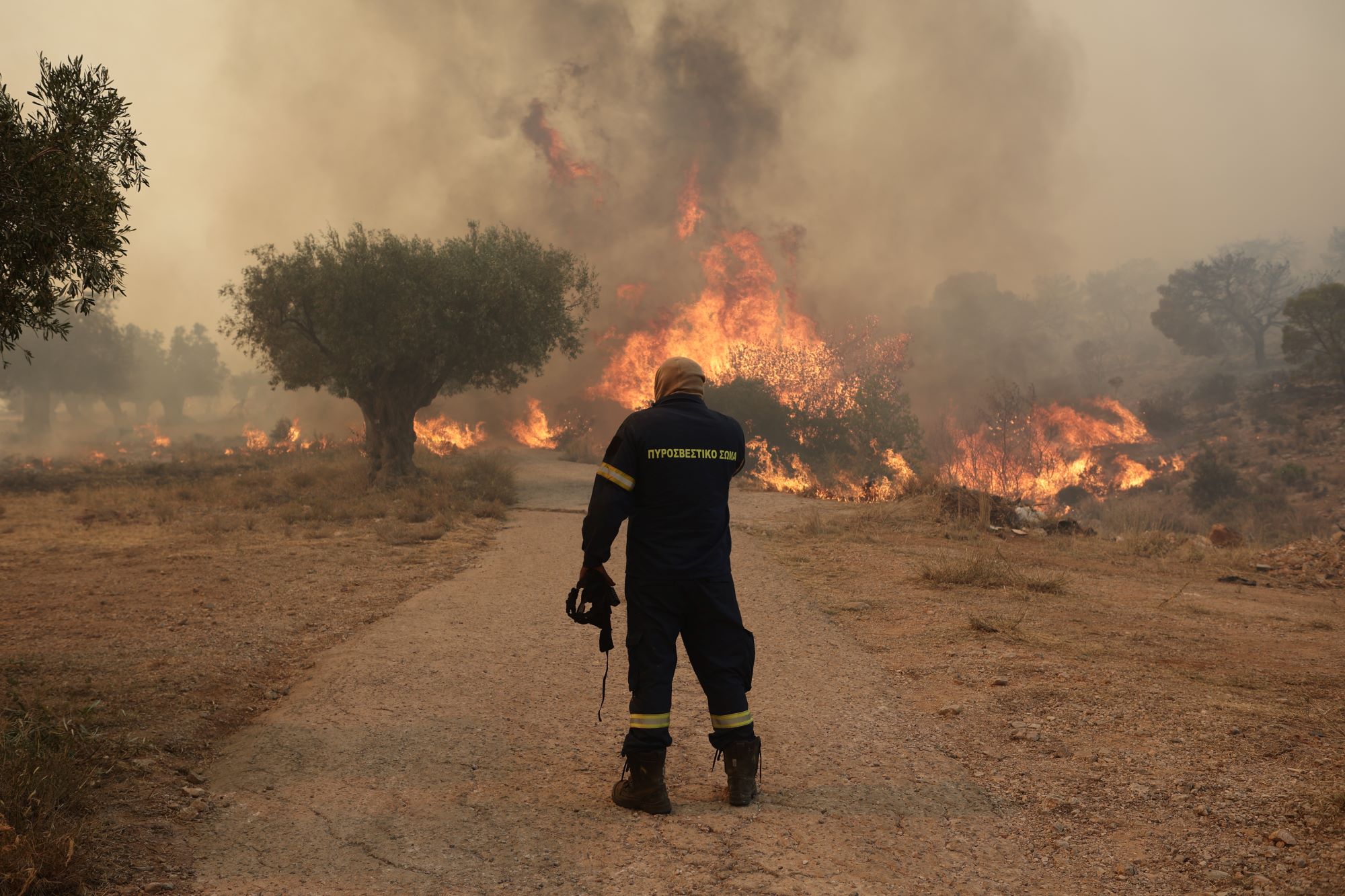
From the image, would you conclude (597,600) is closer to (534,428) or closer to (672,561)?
(672,561)

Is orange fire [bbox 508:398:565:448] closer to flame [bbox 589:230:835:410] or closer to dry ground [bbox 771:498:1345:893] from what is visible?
flame [bbox 589:230:835:410]

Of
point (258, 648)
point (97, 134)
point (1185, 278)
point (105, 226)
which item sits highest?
point (1185, 278)

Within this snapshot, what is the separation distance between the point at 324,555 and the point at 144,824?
33.4ft

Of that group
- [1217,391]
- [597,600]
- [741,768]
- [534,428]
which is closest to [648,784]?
[741,768]

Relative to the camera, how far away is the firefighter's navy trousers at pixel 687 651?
4.40 meters

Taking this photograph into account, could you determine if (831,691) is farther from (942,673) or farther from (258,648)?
(258,648)

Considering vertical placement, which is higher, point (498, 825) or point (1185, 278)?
point (1185, 278)

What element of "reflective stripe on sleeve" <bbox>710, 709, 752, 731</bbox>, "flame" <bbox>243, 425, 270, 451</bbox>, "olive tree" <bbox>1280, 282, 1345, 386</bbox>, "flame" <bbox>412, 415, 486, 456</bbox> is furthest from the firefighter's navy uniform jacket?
"olive tree" <bbox>1280, 282, 1345, 386</bbox>

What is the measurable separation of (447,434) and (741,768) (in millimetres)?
41285

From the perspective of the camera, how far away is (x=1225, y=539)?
1695 cm

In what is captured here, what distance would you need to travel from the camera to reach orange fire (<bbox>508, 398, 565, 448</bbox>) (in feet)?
148

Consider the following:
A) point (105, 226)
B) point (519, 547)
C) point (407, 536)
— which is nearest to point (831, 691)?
point (105, 226)

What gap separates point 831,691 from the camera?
22.4 ft

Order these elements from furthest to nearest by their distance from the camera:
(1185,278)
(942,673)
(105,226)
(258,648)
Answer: (1185,278) → (258,648) → (942,673) → (105,226)
